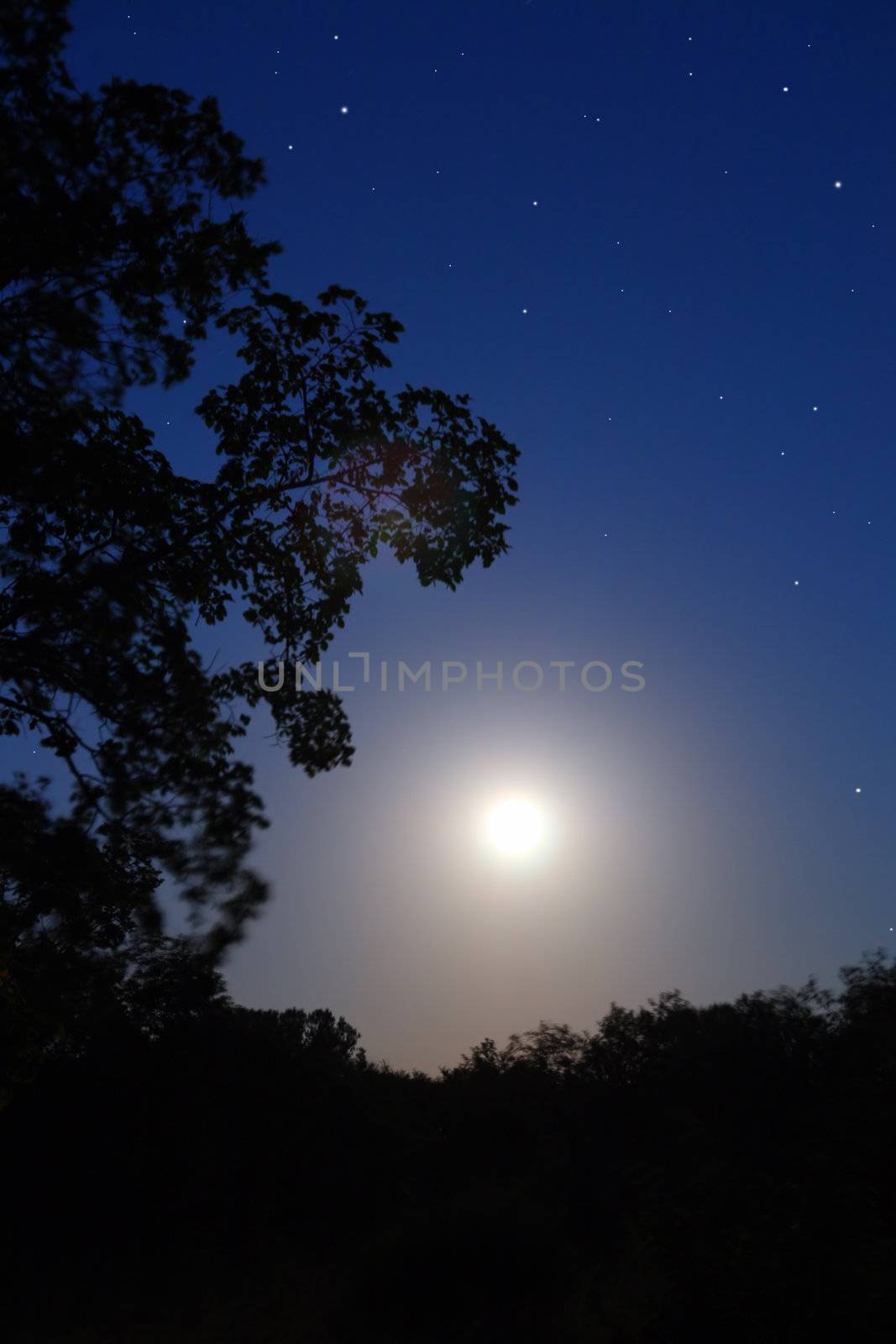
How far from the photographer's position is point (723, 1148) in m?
16.0

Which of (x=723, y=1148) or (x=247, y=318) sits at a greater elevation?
(x=247, y=318)

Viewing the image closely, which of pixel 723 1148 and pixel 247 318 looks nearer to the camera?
pixel 247 318

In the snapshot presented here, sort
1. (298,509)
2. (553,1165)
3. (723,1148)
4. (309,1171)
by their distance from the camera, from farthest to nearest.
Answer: (309,1171), (553,1165), (723,1148), (298,509)

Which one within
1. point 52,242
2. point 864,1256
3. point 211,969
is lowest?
point 864,1256

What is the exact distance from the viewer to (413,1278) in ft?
60.1

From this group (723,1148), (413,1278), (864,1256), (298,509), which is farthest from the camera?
(413,1278)

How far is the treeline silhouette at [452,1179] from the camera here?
1227 cm

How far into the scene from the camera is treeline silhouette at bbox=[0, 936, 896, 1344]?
12273 millimetres

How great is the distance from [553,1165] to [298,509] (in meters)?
18.7

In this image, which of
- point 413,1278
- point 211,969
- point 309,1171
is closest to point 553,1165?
point 413,1278

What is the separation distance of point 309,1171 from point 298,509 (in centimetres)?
2207

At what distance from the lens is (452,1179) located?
81.0ft

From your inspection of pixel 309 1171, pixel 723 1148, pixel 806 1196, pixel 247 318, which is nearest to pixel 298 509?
pixel 247 318

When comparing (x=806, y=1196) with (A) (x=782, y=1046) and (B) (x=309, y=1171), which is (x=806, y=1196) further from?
(B) (x=309, y=1171)
